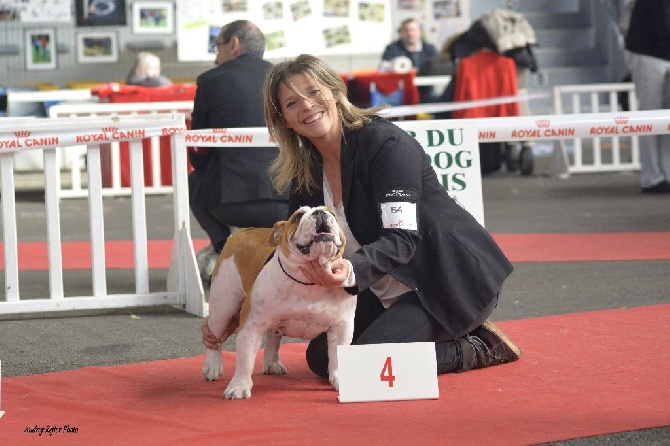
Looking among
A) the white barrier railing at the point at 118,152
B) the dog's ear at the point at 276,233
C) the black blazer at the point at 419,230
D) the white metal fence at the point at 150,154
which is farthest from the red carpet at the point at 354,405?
the white barrier railing at the point at 118,152

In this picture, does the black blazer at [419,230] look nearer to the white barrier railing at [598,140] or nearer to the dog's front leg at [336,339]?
the dog's front leg at [336,339]

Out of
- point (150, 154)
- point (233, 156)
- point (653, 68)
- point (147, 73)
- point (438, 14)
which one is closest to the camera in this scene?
point (233, 156)

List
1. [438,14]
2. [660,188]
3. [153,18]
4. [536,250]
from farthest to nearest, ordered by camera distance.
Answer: [153,18] < [438,14] < [660,188] < [536,250]

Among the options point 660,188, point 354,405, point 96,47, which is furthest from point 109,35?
point 354,405

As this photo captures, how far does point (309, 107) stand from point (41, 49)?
11.7 metres

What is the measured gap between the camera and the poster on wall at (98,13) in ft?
49.1

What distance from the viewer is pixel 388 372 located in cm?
356

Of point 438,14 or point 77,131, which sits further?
point 438,14

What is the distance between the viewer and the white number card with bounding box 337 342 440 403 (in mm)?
3539

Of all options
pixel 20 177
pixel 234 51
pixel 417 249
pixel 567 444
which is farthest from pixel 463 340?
pixel 20 177

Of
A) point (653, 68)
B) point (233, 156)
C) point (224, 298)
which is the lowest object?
point (224, 298)

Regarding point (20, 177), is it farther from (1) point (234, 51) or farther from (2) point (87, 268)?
(1) point (234, 51)

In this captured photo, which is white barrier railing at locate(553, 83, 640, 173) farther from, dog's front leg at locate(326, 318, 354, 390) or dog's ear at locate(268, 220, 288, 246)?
dog's ear at locate(268, 220, 288, 246)

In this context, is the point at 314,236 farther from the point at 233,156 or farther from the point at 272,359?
the point at 233,156
